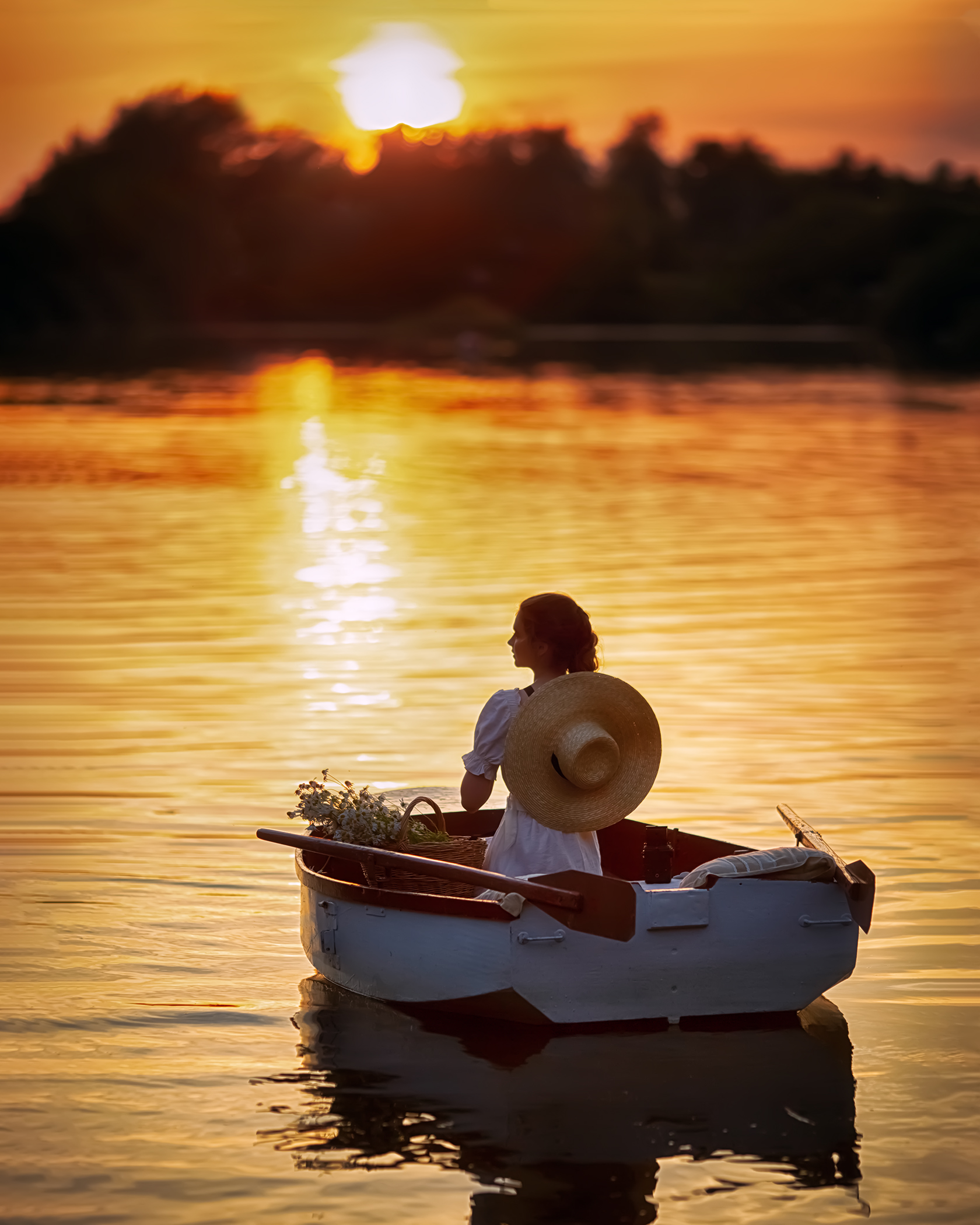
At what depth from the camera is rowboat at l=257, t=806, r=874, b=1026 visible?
24.2 feet

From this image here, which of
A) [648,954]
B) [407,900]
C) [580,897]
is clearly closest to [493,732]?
[407,900]

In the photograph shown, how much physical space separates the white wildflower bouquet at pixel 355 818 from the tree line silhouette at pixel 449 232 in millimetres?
120564

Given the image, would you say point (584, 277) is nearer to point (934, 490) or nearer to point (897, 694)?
point (934, 490)

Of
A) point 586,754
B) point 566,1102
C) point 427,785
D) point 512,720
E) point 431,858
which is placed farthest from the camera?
point 427,785

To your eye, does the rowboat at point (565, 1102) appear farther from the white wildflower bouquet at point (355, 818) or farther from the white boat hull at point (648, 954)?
the white wildflower bouquet at point (355, 818)

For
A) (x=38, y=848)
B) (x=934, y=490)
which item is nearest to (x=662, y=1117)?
(x=38, y=848)

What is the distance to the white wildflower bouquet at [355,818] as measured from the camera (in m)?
8.26

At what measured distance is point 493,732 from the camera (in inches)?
314

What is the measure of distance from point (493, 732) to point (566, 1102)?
1.52 m

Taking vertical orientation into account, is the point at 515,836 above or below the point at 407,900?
above

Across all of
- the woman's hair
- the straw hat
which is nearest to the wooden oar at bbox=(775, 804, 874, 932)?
the straw hat

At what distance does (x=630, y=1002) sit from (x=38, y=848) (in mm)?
4099

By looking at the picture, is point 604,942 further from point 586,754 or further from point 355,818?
point 355,818

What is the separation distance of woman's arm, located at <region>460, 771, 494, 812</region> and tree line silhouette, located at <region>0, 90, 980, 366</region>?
120922mm
